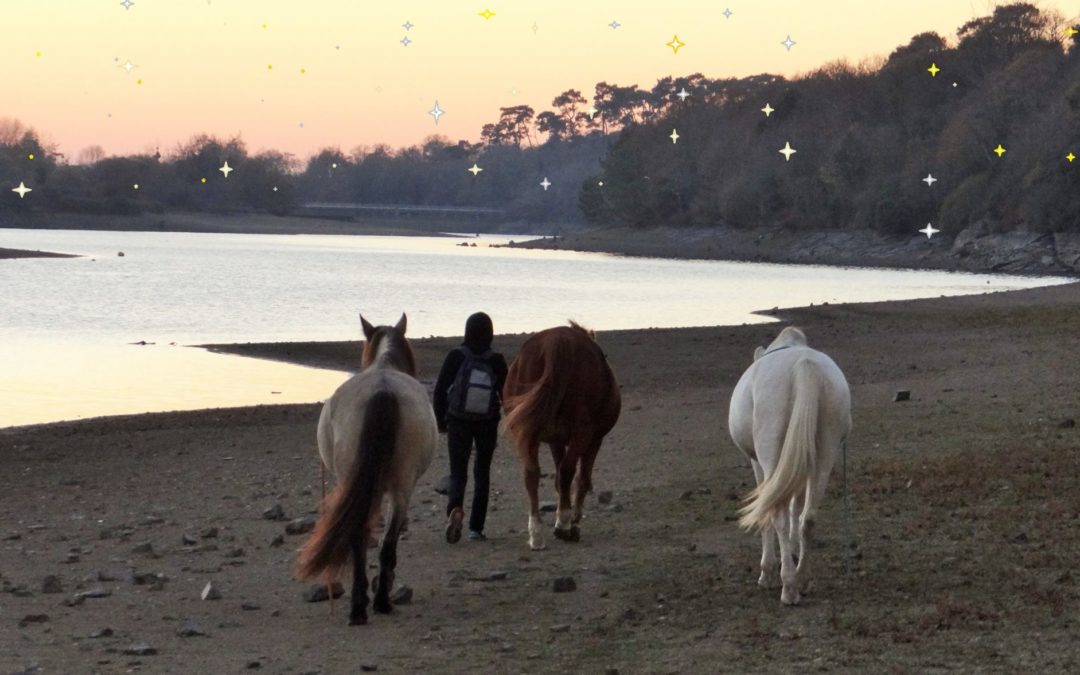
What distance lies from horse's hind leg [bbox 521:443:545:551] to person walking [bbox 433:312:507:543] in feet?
1.15

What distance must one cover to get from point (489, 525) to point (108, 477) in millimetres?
5707

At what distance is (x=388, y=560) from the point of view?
25.6ft

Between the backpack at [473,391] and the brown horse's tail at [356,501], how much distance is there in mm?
2007

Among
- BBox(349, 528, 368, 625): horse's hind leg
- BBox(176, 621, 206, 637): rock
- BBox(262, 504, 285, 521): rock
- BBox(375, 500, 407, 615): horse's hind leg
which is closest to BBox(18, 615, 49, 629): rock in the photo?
BBox(176, 621, 206, 637): rock

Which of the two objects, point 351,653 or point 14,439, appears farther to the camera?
point 14,439

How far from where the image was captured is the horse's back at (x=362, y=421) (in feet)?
25.7

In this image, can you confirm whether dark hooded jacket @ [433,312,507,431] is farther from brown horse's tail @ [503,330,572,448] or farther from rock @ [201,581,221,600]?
rock @ [201,581,221,600]

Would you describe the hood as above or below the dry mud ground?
above

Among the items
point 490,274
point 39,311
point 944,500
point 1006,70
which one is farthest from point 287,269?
point 944,500

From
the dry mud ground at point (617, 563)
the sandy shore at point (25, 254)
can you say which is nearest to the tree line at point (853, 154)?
the sandy shore at point (25, 254)

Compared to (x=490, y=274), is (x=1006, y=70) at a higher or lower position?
higher

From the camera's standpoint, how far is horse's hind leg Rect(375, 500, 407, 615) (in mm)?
7789

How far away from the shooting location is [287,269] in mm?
78188

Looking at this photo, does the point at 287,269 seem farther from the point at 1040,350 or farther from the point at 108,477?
the point at 108,477
